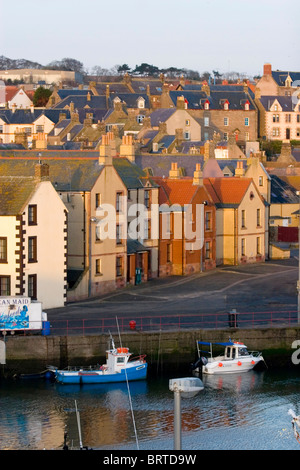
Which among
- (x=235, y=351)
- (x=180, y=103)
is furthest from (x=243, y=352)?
(x=180, y=103)

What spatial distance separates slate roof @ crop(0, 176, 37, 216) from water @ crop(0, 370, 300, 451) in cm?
983

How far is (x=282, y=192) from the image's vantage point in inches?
3688

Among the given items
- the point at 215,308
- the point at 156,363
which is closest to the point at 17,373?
the point at 156,363

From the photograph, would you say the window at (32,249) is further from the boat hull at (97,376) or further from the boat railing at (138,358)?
the boat hull at (97,376)

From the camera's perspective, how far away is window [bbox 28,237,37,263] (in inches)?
2242

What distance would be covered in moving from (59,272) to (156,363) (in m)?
8.65

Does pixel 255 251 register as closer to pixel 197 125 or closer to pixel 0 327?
pixel 0 327

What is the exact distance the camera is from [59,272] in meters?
58.5

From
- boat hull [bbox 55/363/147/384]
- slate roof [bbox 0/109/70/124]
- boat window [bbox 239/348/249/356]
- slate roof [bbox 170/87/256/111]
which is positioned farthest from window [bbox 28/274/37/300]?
slate roof [bbox 170/87/256/111]

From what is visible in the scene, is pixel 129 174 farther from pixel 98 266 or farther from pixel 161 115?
pixel 161 115

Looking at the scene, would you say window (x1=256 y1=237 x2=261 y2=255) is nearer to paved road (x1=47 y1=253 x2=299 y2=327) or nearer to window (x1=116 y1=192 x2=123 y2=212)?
paved road (x1=47 y1=253 x2=299 y2=327)

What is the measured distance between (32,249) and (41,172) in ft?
12.2

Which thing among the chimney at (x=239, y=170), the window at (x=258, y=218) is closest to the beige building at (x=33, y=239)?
the window at (x=258, y=218)
